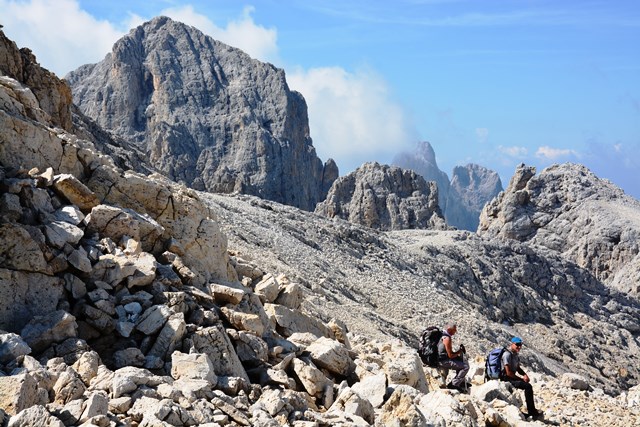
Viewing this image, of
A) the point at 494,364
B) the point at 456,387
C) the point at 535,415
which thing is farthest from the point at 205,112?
the point at 535,415

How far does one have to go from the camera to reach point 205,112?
440 ft

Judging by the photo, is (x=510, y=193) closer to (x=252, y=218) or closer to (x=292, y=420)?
(x=252, y=218)

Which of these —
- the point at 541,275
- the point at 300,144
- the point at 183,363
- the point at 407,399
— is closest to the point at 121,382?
the point at 183,363

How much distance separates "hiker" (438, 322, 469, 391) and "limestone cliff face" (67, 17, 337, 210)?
350 ft

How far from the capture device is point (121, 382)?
998cm

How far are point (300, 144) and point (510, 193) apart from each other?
62705 millimetres

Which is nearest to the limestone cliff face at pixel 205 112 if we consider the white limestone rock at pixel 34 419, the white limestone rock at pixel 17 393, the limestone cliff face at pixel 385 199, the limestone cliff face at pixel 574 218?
the limestone cliff face at pixel 385 199

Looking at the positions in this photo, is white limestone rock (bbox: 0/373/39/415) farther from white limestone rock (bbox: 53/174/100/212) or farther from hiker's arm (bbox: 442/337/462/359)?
hiker's arm (bbox: 442/337/462/359)

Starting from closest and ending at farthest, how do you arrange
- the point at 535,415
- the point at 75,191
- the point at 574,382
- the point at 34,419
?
the point at 34,419, the point at 75,191, the point at 535,415, the point at 574,382

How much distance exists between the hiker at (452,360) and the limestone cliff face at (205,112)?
107m

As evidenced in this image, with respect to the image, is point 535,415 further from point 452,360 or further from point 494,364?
point 452,360

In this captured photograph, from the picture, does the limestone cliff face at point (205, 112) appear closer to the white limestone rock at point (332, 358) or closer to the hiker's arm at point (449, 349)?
→ the hiker's arm at point (449, 349)

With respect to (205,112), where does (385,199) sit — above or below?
below

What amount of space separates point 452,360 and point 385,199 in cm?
7758
